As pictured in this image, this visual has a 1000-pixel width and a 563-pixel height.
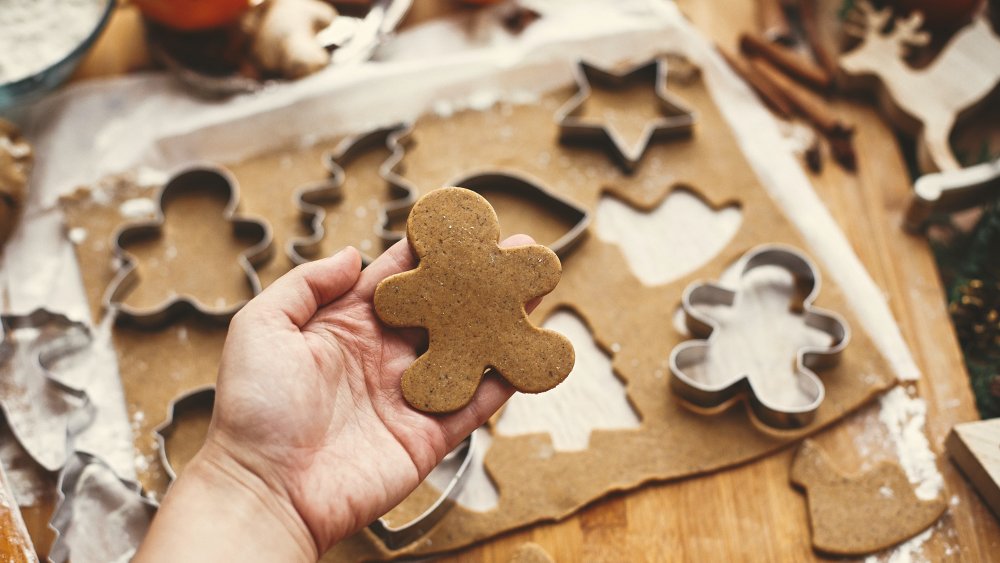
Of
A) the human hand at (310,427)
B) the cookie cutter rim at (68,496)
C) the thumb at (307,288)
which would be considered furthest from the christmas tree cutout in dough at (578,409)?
the cookie cutter rim at (68,496)

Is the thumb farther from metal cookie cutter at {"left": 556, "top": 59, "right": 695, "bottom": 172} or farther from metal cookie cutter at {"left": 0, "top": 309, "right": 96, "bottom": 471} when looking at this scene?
metal cookie cutter at {"left": 556, "top": 59, "right": 695, "bottom": 172}

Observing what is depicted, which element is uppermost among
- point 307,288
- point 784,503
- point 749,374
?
point 307,288

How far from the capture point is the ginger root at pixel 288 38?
207 cm

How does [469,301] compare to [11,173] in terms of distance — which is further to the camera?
[11,173]

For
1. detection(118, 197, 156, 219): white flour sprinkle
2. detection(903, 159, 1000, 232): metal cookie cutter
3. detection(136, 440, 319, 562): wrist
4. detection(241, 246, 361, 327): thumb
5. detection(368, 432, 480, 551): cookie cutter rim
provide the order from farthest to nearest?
1. detection(118, 197, 156, 219): white flour sprinkle
2. detection(903, 159, 1000, 232): metal cookie cutter
3. detection(368, 432, 480, 551): cookie cutter rim
4. detection(241, 246, 361, 327): thumb
5. detection(136, 440, 319, 562): wrist

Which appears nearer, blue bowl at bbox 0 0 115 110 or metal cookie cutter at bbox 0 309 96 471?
metal cookie cutter at bbox 0 309 96 471

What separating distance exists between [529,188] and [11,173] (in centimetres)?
112

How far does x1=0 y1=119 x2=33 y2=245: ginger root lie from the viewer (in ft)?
6.24

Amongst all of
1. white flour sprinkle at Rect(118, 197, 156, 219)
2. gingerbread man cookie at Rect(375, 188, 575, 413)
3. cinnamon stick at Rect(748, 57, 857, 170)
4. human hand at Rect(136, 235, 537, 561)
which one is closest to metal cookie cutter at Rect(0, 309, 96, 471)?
white flour sprinkle at Rect(118, 197, 156, 219)

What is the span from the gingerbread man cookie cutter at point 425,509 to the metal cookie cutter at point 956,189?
1.10m

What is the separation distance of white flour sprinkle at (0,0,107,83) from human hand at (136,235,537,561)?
3.21 ft

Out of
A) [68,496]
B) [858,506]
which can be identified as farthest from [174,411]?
[858,506]

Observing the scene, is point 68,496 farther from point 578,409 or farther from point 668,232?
point 668,232

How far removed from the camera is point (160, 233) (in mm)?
1959
